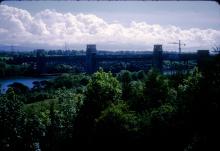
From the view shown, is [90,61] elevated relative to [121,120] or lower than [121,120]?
elevated

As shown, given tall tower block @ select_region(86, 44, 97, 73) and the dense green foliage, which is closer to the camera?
the dense green foliage

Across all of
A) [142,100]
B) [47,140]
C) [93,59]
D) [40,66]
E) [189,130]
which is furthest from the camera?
[40,66]

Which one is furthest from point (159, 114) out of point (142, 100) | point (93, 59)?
point (93, 59)

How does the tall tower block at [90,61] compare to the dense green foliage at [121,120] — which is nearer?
the dense green foliage at [121,120]

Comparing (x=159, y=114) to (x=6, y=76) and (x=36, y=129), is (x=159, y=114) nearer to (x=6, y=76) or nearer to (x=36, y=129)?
(x=36, y=129)

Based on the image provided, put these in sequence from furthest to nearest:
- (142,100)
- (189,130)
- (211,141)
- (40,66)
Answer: (40,66), (142,100), (189,130), (211,141)

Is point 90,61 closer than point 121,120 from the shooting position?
No

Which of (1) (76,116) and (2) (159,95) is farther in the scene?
(2) (159,95)

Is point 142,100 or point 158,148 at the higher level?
point 142,100
